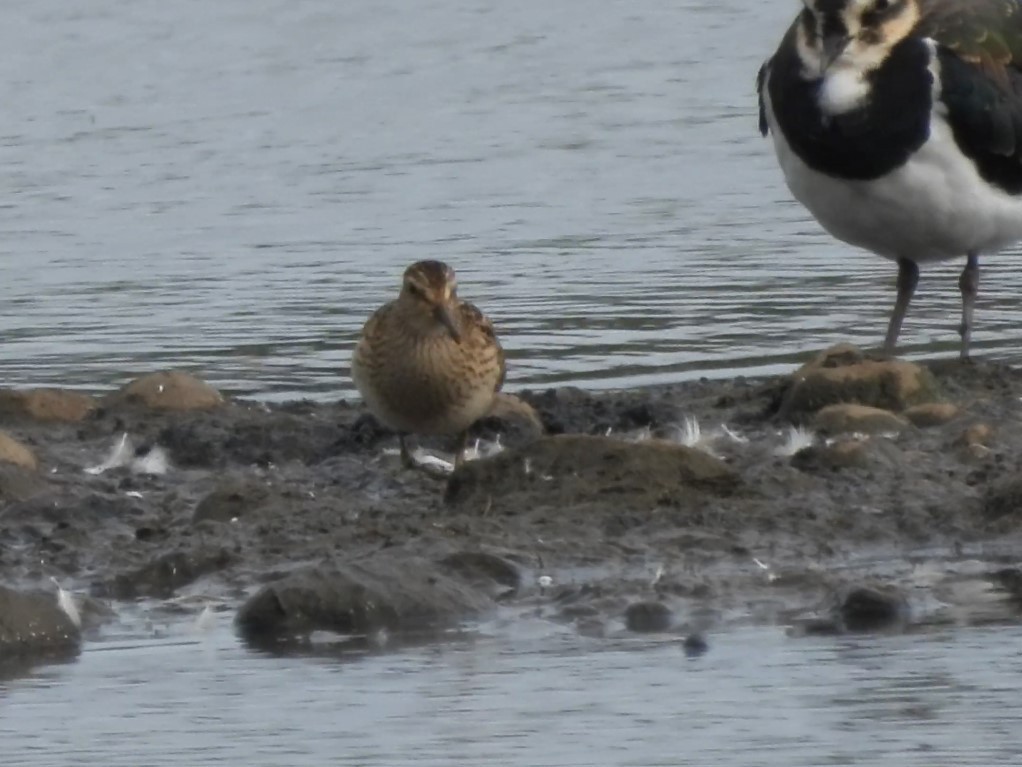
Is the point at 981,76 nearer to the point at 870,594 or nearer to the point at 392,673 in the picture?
the point at 870,594

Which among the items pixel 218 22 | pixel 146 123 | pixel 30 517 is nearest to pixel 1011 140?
Result: pixel 30 517

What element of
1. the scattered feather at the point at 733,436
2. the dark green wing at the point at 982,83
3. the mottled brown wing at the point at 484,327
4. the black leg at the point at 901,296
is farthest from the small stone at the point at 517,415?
the dark green wing at the point at 982,83

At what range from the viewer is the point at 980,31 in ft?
32.5

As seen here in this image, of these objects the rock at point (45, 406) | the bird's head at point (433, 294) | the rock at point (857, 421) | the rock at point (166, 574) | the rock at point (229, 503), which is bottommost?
the rock at point (45, 406)

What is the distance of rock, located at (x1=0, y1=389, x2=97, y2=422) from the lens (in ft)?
31.3

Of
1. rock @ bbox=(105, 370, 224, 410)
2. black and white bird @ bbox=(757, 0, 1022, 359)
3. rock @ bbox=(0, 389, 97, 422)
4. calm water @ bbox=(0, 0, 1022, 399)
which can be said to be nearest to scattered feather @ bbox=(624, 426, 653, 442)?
black and white bird @ bbox=(757, 0, 1022, 359)

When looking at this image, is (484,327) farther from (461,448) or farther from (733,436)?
(733,436)

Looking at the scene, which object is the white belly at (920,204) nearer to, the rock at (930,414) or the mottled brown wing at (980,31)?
the mottled brown wing at (980,31)

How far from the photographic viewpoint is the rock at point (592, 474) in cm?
793

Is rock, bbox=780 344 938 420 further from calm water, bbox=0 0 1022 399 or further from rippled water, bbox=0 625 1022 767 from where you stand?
rippled water, bbox=0 625 1022 767

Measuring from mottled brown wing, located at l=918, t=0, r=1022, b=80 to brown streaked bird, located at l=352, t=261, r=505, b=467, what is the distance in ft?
6.64

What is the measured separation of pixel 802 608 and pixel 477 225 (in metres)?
6.69

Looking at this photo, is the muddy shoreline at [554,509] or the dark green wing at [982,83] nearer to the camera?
the muddy shoreline at [554,509]

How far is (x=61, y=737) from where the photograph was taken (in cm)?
603
